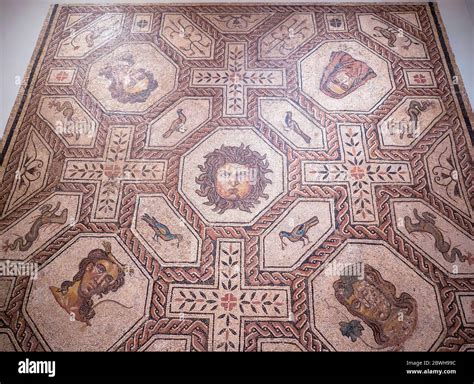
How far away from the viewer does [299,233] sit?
2092mm

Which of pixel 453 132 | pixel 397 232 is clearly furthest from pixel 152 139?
pixel 453 132

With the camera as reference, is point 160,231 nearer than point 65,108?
Yes

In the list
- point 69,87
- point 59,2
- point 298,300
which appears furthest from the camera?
point 59,2

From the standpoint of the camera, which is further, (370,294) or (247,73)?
(247,73)

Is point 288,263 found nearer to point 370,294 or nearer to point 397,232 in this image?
point 370,294

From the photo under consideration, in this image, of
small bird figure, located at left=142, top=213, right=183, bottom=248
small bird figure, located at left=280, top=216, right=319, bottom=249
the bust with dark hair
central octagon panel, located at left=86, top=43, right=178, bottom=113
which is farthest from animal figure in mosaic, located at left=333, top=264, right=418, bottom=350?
central octagon panel, located at left=86, top=43, right=178, bottom=113

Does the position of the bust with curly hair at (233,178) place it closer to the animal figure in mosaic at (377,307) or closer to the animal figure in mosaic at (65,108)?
the animal figure in mosaic at (377,307)

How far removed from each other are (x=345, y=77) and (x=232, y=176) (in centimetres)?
84

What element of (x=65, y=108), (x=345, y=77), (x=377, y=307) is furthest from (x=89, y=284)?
(x=345, y=77)

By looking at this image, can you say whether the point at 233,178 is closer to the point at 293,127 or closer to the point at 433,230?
the point at 293,127

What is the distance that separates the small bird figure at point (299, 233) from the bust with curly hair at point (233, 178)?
192 mm

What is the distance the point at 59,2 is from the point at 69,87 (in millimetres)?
716

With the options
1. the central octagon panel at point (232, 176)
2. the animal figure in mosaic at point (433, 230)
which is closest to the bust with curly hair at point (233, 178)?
the central octagon panel at point (232, 176)
